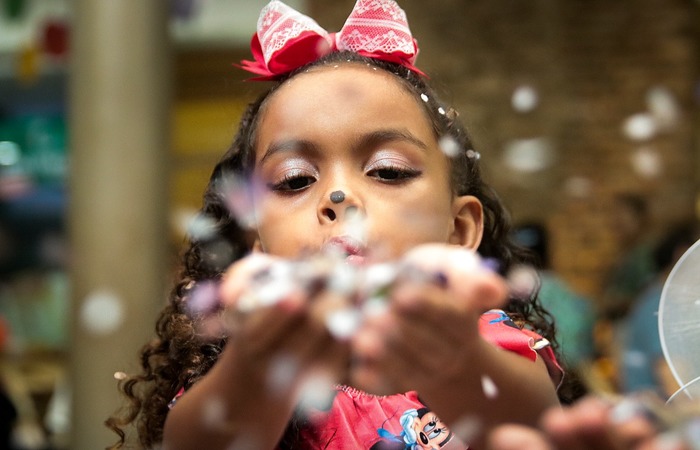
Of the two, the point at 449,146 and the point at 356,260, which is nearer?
the point at 356,260

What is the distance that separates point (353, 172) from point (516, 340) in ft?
0.49

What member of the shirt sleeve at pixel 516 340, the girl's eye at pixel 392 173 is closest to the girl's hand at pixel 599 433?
the shirt sleeve at pixel 516 340

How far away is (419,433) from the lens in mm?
604

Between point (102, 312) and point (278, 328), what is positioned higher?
point (278, 328)

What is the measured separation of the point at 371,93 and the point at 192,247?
0.26 meters

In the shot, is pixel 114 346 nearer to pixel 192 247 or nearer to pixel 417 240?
pixel 192 247

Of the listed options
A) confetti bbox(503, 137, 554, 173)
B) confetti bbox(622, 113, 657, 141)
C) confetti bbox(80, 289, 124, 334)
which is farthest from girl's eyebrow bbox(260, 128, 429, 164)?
confetti bbox(622, 113, 657, 141)

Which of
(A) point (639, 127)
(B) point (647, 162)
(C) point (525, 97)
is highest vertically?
(C) point (525, 97)

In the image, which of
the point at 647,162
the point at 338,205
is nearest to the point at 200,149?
the point at 338,205

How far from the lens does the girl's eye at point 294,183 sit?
0.59 meters

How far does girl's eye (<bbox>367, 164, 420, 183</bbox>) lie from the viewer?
587 mm

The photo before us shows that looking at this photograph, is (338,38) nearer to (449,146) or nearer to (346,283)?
(449,146)

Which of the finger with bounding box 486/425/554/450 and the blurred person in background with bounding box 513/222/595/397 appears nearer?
the finger with bounding box 486/425/554/450

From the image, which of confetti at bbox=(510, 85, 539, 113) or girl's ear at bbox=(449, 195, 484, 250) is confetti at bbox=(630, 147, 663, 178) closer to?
confetti at bbox=(510, 85, 539, 113)
